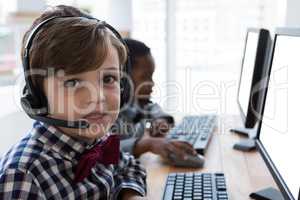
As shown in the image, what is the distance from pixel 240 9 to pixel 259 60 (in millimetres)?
1247

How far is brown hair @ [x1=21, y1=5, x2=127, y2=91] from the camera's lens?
0.72 meters

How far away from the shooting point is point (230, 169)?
3.60 ft

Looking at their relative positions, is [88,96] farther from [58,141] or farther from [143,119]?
[143,119]

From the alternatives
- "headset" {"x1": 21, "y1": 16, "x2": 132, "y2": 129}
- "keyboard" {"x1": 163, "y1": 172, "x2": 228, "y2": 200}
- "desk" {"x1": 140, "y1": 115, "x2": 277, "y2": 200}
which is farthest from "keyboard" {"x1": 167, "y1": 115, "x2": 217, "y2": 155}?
"headset" {"x1": 21, "y1": 16, "x2": 132, "y2": 129}

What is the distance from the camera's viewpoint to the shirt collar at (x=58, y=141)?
74 centimetres

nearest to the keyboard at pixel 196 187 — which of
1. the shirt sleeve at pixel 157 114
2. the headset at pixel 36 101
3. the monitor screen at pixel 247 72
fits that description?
the headset at pixel 36 101

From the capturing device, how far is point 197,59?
2.37 m

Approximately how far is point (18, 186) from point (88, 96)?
0.72 feet

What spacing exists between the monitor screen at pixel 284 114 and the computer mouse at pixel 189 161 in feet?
0.77

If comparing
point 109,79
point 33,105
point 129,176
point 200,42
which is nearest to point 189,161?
point 129,176

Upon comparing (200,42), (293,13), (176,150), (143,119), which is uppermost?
(293,13)

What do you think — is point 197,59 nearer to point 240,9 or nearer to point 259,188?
point 240,9

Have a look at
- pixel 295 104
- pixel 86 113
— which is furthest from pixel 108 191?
pixel 295 104

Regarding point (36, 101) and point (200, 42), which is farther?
point (200, 42)
